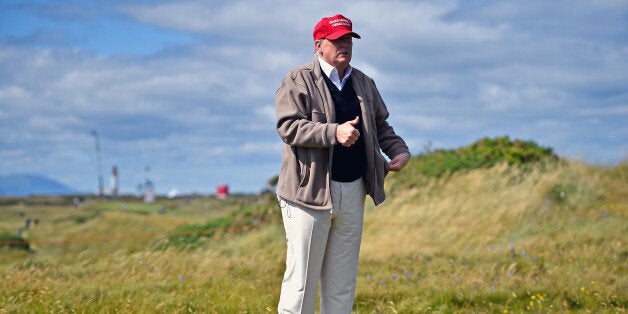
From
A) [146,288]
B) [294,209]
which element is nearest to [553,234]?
[146,288]

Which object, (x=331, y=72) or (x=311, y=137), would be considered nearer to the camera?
(x=311, y=137)

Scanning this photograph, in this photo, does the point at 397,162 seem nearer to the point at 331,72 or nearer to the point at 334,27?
the point at 331,72

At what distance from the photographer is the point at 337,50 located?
15.0 ft

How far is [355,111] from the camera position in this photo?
185 inches

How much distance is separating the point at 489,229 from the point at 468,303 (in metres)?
4.39

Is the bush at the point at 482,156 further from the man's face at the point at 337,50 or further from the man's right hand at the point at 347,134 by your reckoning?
the man's right hand at the point at 347,134

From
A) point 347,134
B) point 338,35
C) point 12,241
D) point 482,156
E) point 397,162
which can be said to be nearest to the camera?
point 347,134

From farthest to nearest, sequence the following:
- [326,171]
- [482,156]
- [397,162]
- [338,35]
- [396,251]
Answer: [482,156], [396,251], [397,162], [326,171], [338,35]

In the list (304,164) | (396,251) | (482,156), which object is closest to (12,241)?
(396,251)

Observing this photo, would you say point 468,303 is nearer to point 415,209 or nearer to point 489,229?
point 489,229

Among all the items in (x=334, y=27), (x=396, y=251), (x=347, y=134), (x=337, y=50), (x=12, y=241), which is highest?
(x=334, y=27)

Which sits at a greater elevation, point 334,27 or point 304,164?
point 334,27

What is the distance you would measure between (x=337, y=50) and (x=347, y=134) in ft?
2.02

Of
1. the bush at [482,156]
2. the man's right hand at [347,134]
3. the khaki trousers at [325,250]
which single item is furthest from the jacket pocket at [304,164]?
the bush at [482,156]
